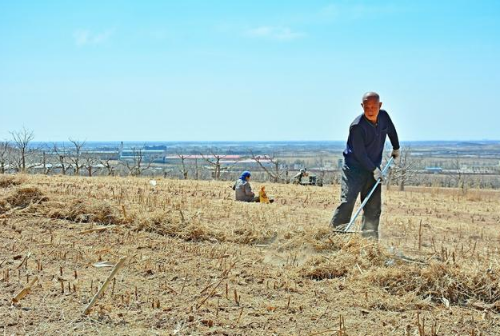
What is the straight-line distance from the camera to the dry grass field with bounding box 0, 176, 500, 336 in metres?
4.25

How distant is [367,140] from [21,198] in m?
4.97

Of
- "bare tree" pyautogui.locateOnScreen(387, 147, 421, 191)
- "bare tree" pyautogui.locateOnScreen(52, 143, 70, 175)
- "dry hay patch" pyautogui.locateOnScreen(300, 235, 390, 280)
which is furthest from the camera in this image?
"bare tree" pyautogui.locateOnScreen(52, 143, 70, 175)

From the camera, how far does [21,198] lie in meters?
8.19

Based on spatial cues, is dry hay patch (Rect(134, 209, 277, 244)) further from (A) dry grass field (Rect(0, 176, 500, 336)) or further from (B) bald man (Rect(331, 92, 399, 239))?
(B) bald man (Rect(331, 92, 399, 239))

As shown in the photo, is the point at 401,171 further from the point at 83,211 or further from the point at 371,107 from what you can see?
the point at 83,211

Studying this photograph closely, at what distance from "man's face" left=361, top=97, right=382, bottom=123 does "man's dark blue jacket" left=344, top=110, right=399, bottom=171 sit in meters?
0.07

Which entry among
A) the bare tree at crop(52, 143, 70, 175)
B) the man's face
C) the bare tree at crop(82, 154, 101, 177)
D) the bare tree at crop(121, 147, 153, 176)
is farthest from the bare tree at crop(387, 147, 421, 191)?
the bare tree at crop(52, 143, 70, 175)

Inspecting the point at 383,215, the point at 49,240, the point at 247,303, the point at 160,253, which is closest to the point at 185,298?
the point at 247,303

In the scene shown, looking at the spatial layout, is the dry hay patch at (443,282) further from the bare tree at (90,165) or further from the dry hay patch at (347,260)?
the bare tree at (90,165)

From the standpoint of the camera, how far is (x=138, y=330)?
13.4 ft

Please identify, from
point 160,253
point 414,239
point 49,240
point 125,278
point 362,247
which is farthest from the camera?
point 414,239

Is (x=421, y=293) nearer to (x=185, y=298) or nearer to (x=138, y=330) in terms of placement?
(x=185, y=298)

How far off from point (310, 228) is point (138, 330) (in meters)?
2.96

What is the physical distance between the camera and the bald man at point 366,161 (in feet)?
21.1
